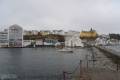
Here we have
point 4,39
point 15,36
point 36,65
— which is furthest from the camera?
point 4,39

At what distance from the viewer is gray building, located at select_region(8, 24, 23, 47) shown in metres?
162

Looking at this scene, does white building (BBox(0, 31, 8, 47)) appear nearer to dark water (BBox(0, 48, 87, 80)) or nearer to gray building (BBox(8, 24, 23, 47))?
gray building (BBox(8, 24, 23, 47))

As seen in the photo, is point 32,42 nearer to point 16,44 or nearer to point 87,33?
point 16,44

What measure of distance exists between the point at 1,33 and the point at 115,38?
234 feet

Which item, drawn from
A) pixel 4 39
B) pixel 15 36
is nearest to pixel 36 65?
pixel 15 36

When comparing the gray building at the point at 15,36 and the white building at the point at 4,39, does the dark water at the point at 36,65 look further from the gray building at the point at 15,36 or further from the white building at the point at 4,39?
the white building at the point at 4,39

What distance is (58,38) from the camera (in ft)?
616

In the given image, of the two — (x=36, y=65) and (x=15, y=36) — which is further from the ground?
(x=15, y=36)

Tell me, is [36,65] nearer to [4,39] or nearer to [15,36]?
[15,36]

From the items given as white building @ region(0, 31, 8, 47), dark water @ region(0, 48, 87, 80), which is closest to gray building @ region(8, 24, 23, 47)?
white building @ region(0, 31, 8, 47)

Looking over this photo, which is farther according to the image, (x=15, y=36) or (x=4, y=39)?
(x=4, y=39)

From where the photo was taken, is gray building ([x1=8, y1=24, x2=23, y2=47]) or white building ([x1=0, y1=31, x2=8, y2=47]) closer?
gray building ([x1=8, y1=24, x2=23, y2=47])

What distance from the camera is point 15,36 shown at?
164 m

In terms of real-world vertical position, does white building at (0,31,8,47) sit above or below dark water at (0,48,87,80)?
above
